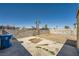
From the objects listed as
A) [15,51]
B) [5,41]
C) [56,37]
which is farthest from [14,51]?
[56,37]

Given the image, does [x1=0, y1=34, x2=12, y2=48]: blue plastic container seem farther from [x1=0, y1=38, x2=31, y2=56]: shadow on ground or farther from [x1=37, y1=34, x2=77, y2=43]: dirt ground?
[x1=37, y1=34, x2=77, y2=43]: dirt ground

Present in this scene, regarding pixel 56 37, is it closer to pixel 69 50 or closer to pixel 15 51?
pixel 69 50

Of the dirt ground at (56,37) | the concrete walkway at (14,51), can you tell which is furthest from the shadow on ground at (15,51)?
the dirt ground at (56,37)

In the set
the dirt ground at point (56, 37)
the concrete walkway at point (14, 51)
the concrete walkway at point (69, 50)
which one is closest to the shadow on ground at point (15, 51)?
the concrete walkway at point (14, 51)

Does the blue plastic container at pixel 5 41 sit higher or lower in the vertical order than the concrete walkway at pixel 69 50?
higher

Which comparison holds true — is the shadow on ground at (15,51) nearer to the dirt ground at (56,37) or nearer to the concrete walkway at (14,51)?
the concrete walkway at (14,51)

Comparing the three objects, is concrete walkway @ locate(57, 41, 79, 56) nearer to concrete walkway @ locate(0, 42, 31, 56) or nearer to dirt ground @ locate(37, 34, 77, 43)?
dirt ground @ locate(37, 34, 77, 43)

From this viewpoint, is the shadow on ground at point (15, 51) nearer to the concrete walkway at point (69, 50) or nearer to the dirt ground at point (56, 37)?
the dirt ground at point (56, 37)

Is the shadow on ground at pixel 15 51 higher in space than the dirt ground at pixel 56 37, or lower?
lower

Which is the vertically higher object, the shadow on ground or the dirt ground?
the dirt ground

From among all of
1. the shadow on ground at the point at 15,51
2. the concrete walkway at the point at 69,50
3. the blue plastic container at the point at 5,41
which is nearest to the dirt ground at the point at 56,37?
the concrete walkway at the point at 69,50

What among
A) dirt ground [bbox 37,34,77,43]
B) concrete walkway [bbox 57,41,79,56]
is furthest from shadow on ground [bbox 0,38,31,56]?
concrete walkway [bbox 57,41,79,56]

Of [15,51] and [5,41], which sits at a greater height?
[5,41]

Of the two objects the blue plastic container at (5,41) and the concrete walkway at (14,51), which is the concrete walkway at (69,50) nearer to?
the concrete walkway at (14,51)
